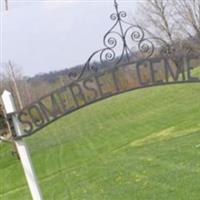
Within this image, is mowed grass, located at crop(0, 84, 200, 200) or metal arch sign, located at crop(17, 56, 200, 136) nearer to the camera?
metal arch sign, located at crop(17, 56, 200, 136)

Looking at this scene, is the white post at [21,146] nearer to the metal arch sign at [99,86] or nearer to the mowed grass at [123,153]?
the metal arch sign at [99,86]

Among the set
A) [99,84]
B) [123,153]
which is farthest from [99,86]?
[123,153]

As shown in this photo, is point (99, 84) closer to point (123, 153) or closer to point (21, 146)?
point (21, 146)

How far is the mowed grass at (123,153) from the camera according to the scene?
9.70 m

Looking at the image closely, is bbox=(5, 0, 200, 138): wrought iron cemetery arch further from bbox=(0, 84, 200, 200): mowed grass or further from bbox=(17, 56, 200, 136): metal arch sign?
bbox=(0, 84, 200, 200): mowed grass

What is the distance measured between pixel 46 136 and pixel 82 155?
27.3 feet

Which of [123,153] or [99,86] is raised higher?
[99,86]

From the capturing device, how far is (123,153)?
14938mm

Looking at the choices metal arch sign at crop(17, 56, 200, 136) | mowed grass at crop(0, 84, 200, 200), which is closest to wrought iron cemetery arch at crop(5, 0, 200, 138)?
metal arch sign at crop(17, 56, 200, 136)

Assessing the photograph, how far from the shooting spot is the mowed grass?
31.8ft

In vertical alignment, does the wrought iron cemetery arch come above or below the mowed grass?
above

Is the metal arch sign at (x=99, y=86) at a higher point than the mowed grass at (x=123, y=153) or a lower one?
higher

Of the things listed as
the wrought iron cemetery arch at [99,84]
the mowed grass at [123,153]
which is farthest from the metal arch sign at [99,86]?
the mowed grass at [123,153]

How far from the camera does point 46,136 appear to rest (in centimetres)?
2616
